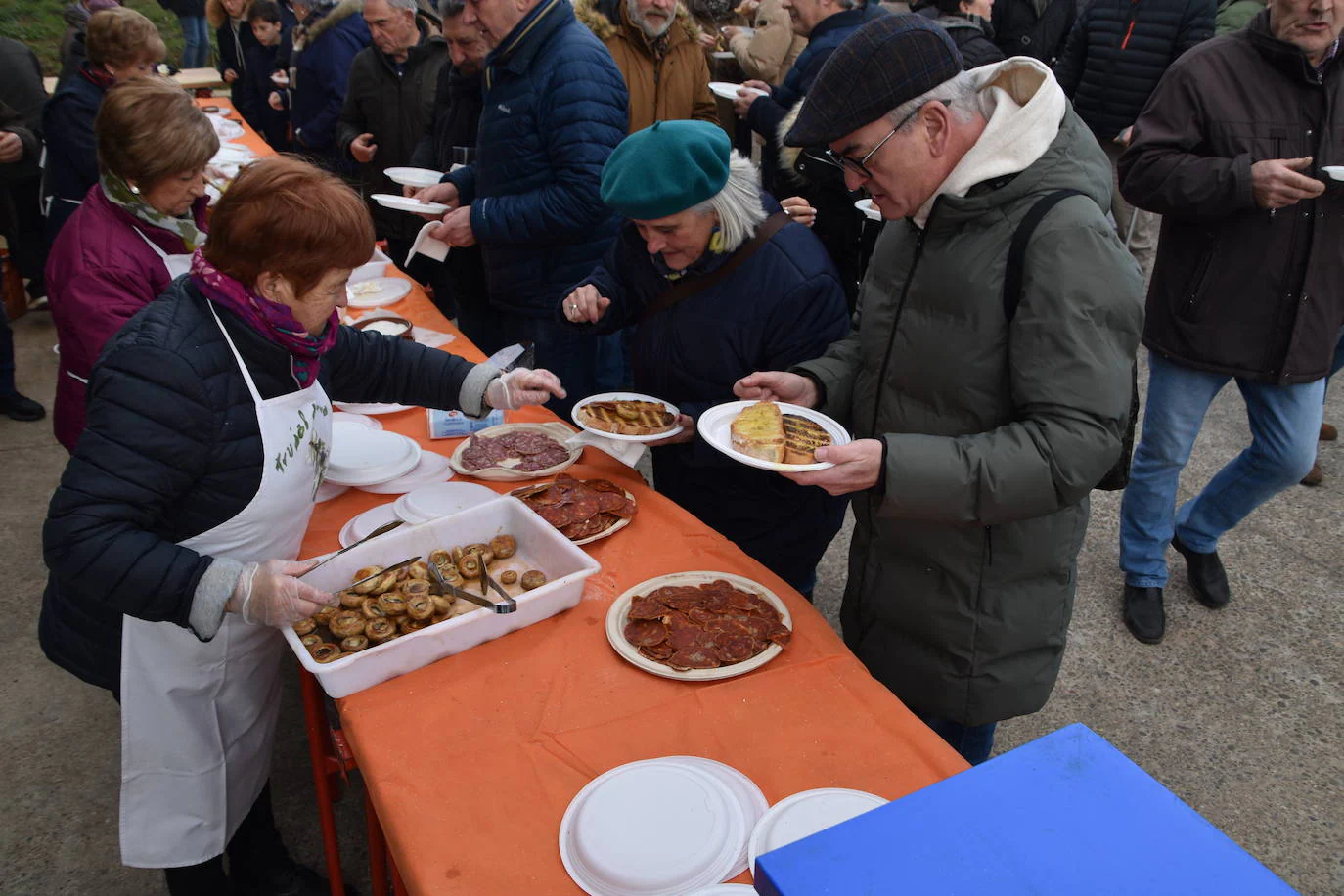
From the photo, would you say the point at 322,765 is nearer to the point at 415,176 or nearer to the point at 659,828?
the point at 659,828

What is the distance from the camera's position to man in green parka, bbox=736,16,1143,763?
166 centimetres

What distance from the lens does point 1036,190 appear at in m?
1.71

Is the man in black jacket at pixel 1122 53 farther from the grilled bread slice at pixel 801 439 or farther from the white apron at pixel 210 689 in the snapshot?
the white apron at pixel 210 689

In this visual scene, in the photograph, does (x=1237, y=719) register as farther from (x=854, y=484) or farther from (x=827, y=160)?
(x=827, y=160)

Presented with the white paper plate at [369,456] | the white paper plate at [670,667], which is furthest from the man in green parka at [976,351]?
the white paper plate at [369,456]

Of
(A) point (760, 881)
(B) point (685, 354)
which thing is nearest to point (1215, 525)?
(B) point (685, 354)

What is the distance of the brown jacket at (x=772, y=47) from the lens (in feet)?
19.2

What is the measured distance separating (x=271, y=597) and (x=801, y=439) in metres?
1.14

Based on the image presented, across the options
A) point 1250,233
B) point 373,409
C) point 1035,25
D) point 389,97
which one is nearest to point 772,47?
point 1035,25

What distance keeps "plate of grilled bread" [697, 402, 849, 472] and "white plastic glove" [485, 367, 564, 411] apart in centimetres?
60

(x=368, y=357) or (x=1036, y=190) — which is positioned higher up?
(x=1036, y=190)

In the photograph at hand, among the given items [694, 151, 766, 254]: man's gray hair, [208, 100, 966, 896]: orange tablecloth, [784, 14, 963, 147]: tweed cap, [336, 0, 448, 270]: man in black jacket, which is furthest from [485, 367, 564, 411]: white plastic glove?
[336, 0, 448, 270]: man in black jacket

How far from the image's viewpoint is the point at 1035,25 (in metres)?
6.66

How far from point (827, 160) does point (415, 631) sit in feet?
9.88
